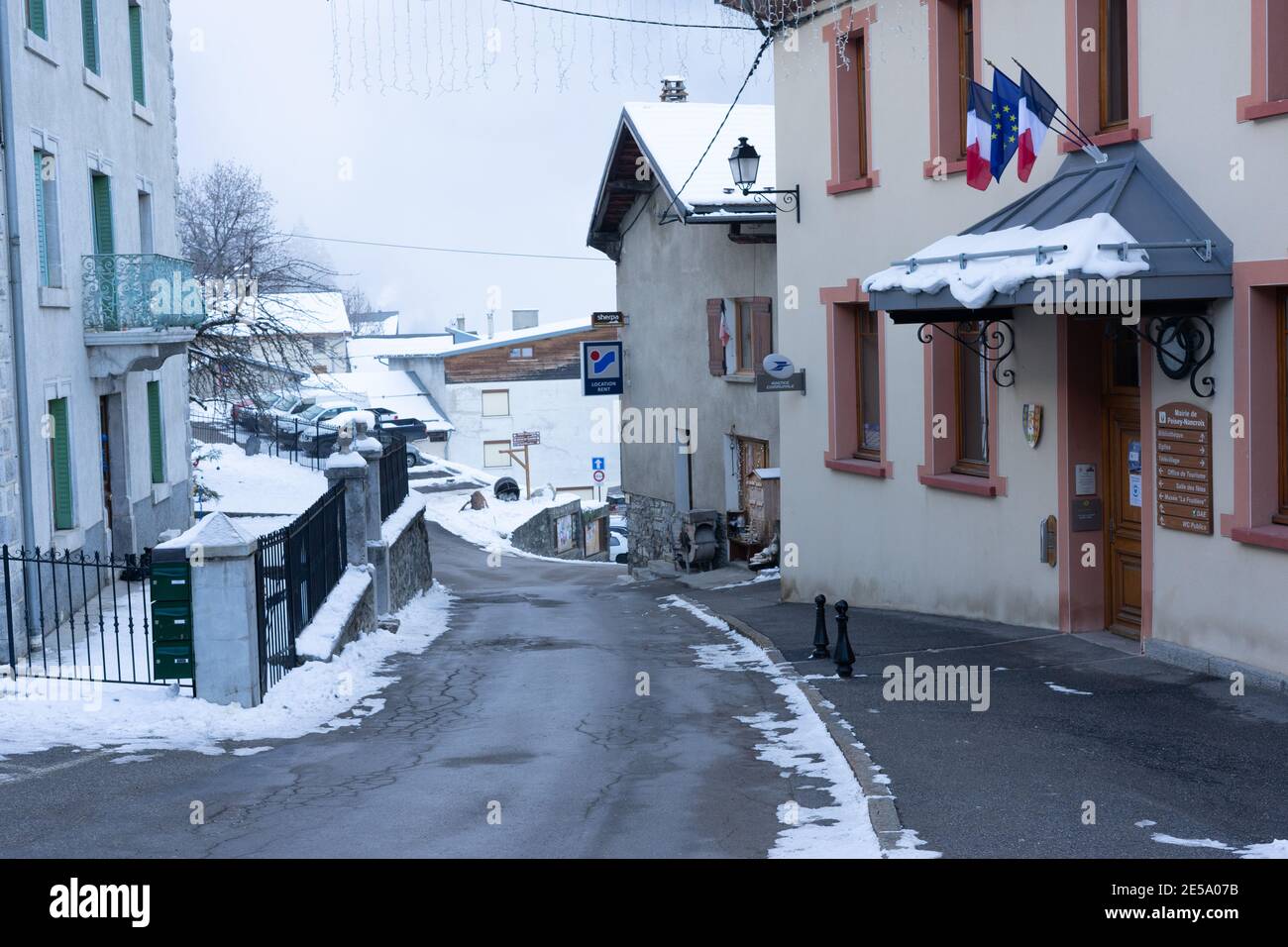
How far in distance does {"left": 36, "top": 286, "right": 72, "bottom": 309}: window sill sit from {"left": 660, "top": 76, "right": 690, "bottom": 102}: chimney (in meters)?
17.6

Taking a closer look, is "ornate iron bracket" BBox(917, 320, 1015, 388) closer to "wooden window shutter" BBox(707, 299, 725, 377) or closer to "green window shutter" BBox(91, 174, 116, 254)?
"wooden window shutter" BBox(707, 299, 725, 377)

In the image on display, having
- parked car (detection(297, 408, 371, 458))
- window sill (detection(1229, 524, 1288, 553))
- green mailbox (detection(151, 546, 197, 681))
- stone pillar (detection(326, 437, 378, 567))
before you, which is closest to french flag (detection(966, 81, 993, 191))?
window sill (detection(1229, 524, 1288, 553))

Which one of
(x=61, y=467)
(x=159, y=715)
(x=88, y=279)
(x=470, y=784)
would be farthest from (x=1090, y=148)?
(x=88, y=279)

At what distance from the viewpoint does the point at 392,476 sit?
22.4 meters

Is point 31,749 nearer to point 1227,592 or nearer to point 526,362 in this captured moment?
point 1227,592

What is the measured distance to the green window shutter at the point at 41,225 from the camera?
1652 cm

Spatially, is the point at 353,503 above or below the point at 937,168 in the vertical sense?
below

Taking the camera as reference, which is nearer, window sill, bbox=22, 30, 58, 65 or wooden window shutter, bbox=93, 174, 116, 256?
window sill, bbox=22, 30, 58, 65

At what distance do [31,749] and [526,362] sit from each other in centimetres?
5438

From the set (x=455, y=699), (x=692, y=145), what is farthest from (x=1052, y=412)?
(x=692, y=145)

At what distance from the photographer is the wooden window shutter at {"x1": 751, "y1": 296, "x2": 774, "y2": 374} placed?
2295 centimetres

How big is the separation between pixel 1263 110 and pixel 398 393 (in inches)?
2259

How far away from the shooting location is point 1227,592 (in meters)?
Answer: 10.4

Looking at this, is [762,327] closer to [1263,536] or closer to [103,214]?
[103,214]
